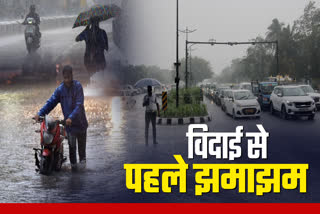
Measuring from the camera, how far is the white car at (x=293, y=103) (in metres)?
23.0

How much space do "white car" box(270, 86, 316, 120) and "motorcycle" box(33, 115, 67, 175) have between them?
50.9 ft

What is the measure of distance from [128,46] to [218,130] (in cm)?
5840

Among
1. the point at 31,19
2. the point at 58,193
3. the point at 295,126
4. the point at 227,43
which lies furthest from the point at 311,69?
the point at 58,193

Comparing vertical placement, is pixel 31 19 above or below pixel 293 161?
above

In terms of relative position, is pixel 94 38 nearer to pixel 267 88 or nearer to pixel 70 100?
pixel 267 88

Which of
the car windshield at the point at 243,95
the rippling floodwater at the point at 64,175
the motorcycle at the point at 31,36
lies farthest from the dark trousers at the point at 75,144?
the motorcycle at the point at 31,36

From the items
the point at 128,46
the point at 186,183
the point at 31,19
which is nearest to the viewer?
the point at 186,183

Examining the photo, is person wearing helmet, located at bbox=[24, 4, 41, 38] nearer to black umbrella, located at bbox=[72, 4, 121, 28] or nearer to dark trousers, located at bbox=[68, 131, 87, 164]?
black umbrella, located at bbox=[72, 4, 121, 28]

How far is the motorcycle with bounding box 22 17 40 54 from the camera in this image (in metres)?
59.9

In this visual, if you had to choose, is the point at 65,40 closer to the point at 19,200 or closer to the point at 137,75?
the point at 137,75

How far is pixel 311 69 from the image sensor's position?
70.0m

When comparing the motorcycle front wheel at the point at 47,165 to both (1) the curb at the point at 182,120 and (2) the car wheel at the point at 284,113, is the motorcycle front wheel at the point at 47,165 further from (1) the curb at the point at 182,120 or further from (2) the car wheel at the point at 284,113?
(2) the car wheel at the point at 284,113

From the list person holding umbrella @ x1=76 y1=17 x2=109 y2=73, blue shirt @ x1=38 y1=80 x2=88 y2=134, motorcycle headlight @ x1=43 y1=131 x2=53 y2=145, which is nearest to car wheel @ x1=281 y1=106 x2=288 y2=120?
blue shirt @ x1=38 y1=80 x2=88 y2=134

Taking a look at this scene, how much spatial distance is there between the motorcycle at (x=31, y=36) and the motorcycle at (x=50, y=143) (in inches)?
2067
